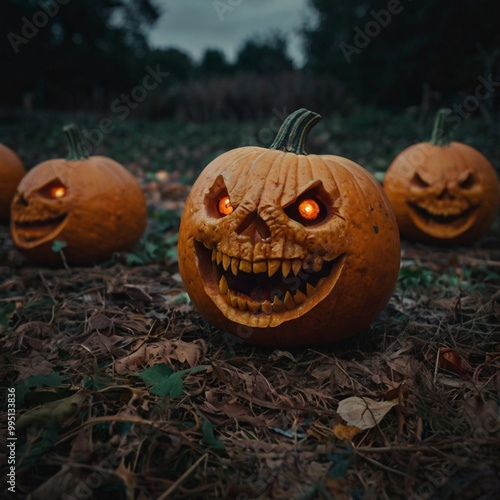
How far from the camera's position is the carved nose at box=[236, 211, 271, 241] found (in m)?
2.10

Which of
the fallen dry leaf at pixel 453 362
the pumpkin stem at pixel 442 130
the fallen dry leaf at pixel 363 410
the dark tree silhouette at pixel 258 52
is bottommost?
the fallen dry leaf at pixel 363 410

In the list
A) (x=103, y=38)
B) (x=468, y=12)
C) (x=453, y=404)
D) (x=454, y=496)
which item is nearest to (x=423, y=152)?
(x=453, y=404)

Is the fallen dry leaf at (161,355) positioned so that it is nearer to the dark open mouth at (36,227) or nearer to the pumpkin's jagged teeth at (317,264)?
the pumpkin's jagged teeth at (317,264)

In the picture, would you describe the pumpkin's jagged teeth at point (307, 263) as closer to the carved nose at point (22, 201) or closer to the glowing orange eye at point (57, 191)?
the glowing orange eye at point (57, 191)

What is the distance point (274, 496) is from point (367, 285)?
43.6 inches

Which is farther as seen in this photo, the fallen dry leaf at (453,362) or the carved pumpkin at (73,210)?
the carved pumpkin at (73,210)

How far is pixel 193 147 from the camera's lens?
10.1 m

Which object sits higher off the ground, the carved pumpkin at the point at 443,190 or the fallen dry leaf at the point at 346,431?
the carved pumpkin at the point at 443,190

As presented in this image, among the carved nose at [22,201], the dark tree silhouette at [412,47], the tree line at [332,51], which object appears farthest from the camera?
the tree line at [332,51]

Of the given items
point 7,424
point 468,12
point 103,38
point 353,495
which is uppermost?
point 103,38

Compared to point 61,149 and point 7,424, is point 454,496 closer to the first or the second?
point 7,424

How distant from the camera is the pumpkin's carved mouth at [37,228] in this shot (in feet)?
11.7

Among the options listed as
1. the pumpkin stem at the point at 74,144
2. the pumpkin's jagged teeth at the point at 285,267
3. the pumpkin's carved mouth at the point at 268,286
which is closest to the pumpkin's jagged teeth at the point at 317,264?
the pumpkin's carved mouth at the point at 268,286

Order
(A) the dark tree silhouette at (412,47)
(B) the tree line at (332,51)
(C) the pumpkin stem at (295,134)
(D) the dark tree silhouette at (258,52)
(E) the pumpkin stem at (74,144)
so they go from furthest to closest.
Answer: (D) the dark tree silhouette at (258,52)
(B) the tree line at (332,51)
(A) the dark tree silhouette at (412,47)
(E) the pumpkin stem at (74,144)
(C) the pumpkin stem at (295,134)
